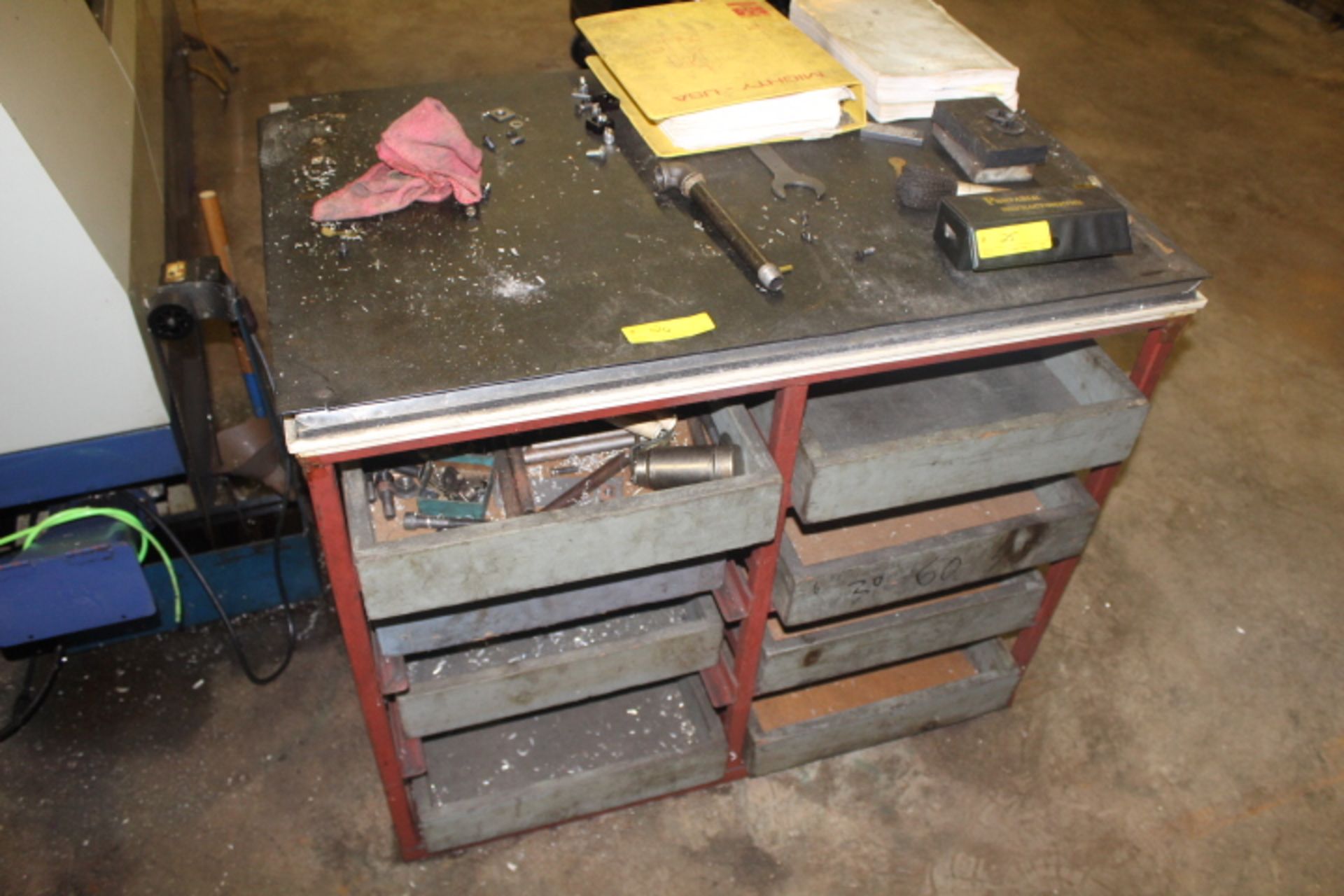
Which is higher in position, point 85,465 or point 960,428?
point 960,428

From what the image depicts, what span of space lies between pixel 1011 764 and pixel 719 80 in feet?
4.34

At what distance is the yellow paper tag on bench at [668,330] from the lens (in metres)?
1.11

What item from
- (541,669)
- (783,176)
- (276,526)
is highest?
(783,176)

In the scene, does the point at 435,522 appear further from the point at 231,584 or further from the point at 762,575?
the point at 231,584

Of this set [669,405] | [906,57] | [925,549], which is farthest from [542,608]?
[906,57]

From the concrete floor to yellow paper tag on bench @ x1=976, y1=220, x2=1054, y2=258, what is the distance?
1040 mm

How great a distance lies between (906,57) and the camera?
1.53 m

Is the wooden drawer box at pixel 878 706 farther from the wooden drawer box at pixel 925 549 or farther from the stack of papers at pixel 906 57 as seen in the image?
the stack of papers at pixel 906 57

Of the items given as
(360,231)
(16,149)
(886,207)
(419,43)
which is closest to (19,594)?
(16,149)

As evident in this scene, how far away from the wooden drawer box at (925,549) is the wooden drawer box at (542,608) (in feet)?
0.46

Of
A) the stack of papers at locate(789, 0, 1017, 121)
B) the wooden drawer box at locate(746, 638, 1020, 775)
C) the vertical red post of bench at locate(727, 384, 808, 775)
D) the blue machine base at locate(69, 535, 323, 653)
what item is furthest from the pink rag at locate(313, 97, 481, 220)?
the wooden drawer box at locate(746, 638, 1020, 775)

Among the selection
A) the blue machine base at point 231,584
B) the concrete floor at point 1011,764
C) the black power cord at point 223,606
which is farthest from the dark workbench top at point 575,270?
the concrete floor at point 1011,764

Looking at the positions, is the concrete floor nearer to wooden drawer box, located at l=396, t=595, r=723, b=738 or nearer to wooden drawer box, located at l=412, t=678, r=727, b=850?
wooden drawer box, located at l=412, t=678, r=727, b=850

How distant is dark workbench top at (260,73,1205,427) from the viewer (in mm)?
1091
